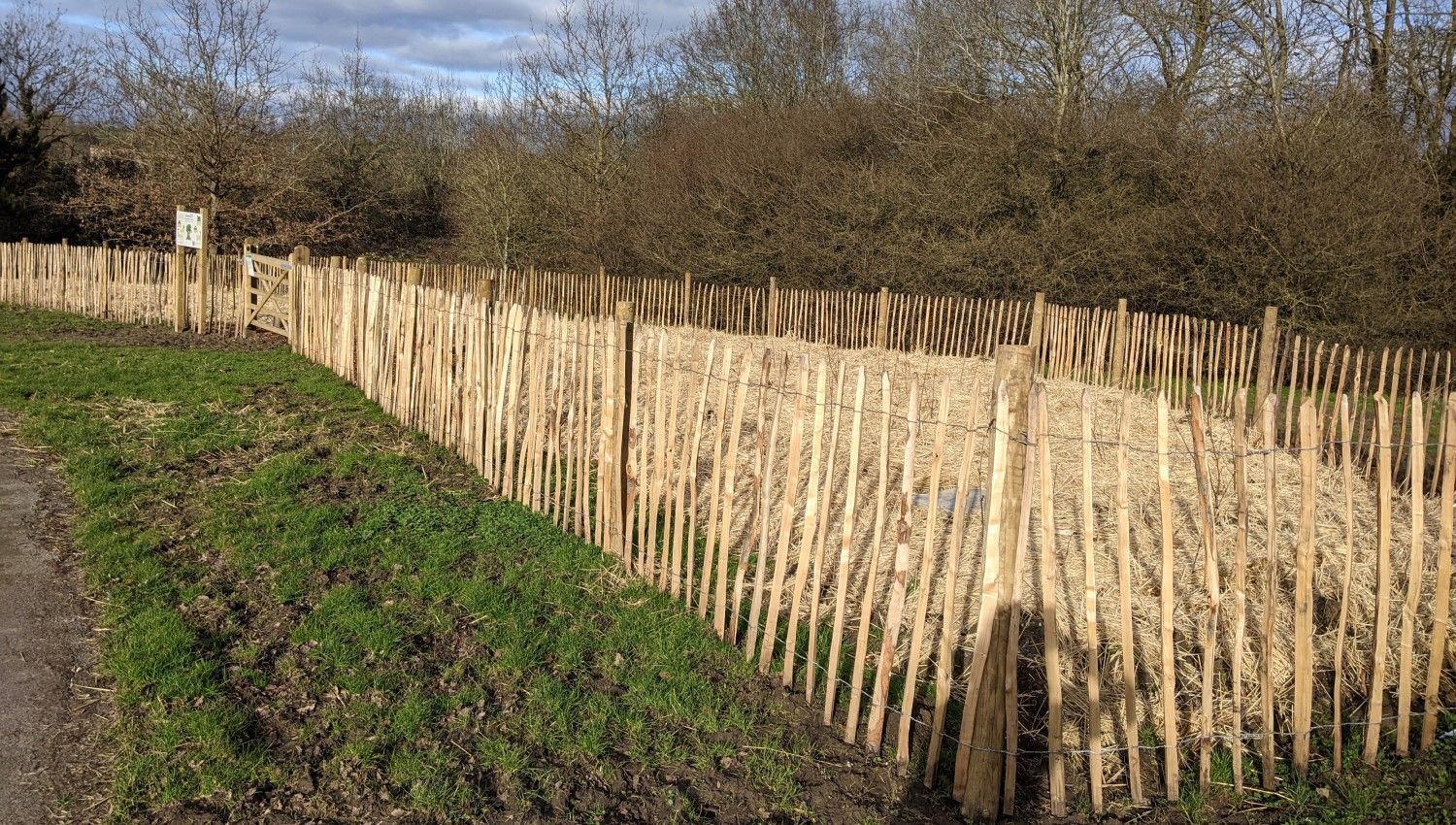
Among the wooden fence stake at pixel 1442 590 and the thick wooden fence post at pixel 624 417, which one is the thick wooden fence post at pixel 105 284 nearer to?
the thick wooden fence post at pixel 624 417

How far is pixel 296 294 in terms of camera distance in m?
12.2

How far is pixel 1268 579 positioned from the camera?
324cm

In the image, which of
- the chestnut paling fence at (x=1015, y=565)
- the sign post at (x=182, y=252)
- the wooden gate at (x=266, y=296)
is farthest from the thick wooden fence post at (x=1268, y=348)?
the sign post at (x=182, y=252)

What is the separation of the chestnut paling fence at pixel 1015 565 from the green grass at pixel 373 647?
371 millimetres

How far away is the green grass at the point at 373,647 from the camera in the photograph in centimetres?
313

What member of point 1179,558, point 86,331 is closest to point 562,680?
point 1179,558

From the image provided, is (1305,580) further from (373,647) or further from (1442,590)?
(373,647)

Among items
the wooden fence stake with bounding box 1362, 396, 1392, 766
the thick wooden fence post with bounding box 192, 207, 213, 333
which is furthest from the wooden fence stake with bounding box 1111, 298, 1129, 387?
the thick wooden fence post with bounding box 192, 207, 213, 333

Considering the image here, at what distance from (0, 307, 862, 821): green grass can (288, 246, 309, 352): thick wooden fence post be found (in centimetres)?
539

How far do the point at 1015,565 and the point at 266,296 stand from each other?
12904mm

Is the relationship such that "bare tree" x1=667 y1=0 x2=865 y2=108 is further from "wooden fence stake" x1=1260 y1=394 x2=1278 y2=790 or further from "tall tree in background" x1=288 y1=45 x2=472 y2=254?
"wooden fence stake" x1=1260 y1=394 x2=1278 y2=790

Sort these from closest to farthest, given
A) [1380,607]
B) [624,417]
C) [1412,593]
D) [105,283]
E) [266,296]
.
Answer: [1380,607]
[1412,593]
[624,417]
[266,296]
[105,283]

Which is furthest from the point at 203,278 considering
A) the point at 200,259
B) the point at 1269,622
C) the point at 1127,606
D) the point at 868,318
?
the point at 1269,622

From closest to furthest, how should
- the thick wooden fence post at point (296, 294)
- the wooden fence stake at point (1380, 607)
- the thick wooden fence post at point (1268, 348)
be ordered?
the wooden fence stake at point (1380, 607) < the thick wooden fence post at point (1268, 348) < the thick wooden fence post at point (296, 294)
